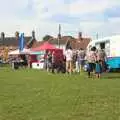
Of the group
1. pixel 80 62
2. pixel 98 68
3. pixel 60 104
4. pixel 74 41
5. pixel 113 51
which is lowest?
pixel 60 104

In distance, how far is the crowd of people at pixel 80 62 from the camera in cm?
2880

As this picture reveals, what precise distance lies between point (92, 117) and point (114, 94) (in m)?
5.63

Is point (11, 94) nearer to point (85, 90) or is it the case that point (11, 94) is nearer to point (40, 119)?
point (85, 90)

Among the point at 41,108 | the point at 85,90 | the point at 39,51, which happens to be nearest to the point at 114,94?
the point at 85,90

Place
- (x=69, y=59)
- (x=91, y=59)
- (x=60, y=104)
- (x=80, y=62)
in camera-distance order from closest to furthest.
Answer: (x=60, y=104) → (x=91, y=59) → (x=69, y=59) → (x=80, y=62)

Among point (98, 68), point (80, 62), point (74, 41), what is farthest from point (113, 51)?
point (74, 41)

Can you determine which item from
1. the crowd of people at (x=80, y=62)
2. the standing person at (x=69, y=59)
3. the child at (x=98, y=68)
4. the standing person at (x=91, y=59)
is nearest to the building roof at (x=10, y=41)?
the crowd of people at (x=80, y=62)

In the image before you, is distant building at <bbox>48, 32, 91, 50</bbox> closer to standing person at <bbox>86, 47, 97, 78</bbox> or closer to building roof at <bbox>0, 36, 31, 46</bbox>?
building roof at <bbox>0, 36, 31, 46</bbox>

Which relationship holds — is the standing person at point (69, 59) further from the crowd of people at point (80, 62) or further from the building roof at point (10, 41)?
the building roof at point (10, 41)

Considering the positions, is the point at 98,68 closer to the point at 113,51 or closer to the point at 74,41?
the point at 113,51

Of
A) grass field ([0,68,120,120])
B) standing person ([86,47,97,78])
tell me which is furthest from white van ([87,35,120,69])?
grass field ([0,68,120,120])

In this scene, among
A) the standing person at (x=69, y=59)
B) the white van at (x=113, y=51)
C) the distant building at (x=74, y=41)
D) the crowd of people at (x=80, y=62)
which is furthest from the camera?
the distant building at (x=74, y=41)

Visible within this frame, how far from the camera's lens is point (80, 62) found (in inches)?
1474

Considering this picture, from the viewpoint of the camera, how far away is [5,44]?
15825 cm
